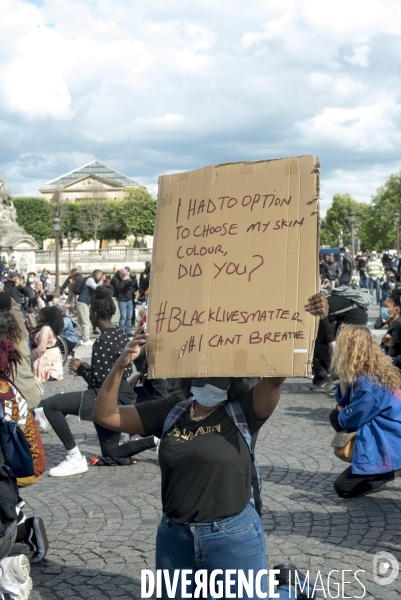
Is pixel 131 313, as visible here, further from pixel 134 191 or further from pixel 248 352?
pixel 134 191

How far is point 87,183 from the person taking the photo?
117 metres

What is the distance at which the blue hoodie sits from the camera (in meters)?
5.29

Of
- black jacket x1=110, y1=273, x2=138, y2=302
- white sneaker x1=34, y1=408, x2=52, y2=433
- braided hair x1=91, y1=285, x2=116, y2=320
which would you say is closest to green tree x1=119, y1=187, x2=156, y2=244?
black jacket x1=110, y1=273, x2=138, y2=302

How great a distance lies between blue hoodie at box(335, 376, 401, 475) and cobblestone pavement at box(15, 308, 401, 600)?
318 millimetres

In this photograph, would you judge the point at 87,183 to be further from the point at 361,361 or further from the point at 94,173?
the point at 361,361

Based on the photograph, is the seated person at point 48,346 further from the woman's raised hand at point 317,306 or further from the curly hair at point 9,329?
the woman's raised hand at point 317,306

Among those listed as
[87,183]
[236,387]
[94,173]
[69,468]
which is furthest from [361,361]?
[94,173]

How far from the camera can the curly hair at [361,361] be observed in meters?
5.42

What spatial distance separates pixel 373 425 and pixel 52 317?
187 inches

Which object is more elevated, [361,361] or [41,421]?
[361,361]

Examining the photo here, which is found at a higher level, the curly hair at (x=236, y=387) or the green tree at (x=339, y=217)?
the green tree at (x=339, y=217)

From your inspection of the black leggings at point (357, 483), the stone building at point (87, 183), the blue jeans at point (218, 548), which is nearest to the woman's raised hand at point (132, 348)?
the blue jeans at point (218, 548)

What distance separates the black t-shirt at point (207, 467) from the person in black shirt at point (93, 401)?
136 inches

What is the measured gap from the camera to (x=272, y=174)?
9.14 ft
